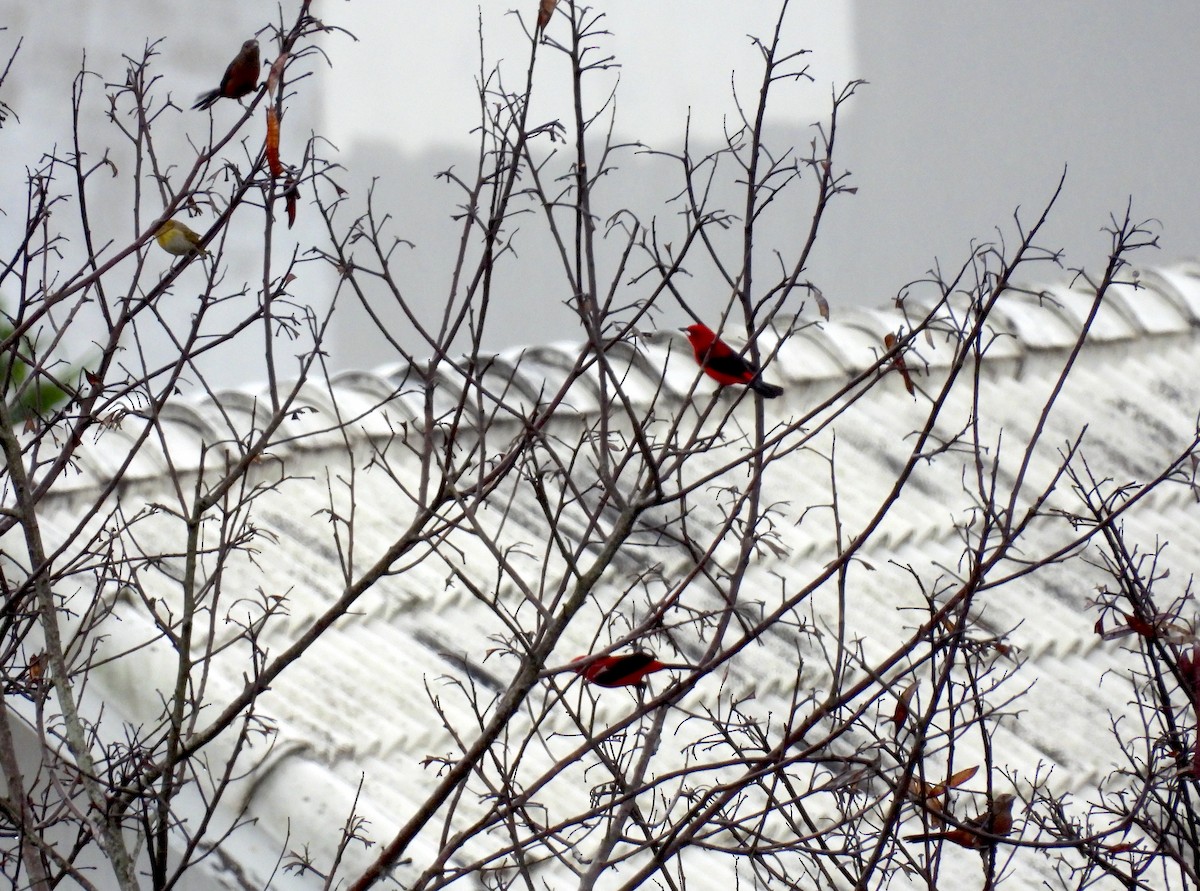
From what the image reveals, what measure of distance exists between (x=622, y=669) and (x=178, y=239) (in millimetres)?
946

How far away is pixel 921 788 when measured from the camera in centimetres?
195

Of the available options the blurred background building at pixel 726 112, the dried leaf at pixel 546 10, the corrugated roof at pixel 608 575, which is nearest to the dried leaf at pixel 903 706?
the corrugated roof at pixel 608 575

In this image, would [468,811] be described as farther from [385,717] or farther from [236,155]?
[236,155]

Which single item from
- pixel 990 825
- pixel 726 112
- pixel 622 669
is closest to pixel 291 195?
pixel 622 669

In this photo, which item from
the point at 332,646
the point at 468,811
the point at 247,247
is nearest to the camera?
the point at 468,811

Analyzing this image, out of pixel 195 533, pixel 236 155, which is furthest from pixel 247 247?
pixel 195 533

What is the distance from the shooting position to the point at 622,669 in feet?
6.47

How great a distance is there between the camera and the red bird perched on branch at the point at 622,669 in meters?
1.94

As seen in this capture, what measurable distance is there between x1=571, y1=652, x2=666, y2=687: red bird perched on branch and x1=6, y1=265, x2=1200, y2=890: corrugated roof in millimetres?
423

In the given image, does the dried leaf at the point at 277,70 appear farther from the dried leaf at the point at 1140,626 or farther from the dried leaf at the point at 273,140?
the dried leaf at the point at 1140,626

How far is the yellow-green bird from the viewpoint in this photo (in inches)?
89.9

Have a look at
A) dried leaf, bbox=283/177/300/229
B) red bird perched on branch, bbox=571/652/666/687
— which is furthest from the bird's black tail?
red bird perched on branch, bbox=571/652/666/687

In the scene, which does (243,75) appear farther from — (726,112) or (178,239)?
(726,112)

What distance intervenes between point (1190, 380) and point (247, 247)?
818 centimetres
